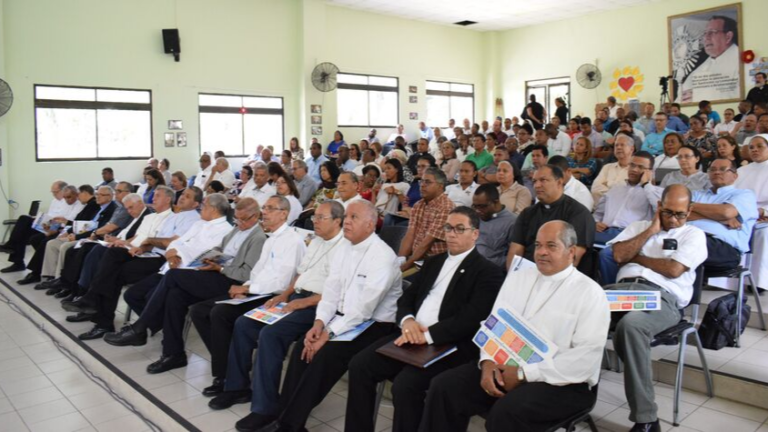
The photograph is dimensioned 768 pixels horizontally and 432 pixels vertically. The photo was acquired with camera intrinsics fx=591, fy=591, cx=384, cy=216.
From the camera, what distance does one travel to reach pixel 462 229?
289cm

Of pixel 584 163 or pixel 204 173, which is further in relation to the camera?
pixel 204 173

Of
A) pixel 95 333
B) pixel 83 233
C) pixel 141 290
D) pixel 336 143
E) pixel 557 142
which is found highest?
pixel 336 143

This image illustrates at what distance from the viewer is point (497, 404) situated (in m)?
2.25

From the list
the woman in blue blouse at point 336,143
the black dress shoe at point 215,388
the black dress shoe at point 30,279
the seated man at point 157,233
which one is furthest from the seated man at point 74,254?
the woman in blue blouse at point 336,143

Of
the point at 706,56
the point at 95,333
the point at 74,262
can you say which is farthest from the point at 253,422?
the point at 706,56

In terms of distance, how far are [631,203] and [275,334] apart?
2.89 metres

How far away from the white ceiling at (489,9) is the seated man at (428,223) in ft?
29.9

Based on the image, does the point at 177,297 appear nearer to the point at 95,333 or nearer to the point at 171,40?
the point at 95,333

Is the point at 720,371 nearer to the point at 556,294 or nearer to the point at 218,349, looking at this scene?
the point at 556,294

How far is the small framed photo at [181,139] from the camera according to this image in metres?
11.5

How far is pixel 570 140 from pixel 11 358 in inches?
293

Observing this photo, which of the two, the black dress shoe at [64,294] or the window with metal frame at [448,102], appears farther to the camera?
the window with metal frame at [448,102]

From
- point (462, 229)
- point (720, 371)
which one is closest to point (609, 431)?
point (720, 371)

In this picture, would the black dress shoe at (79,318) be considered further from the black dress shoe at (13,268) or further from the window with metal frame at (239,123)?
the window with metal frame at (239,123)
